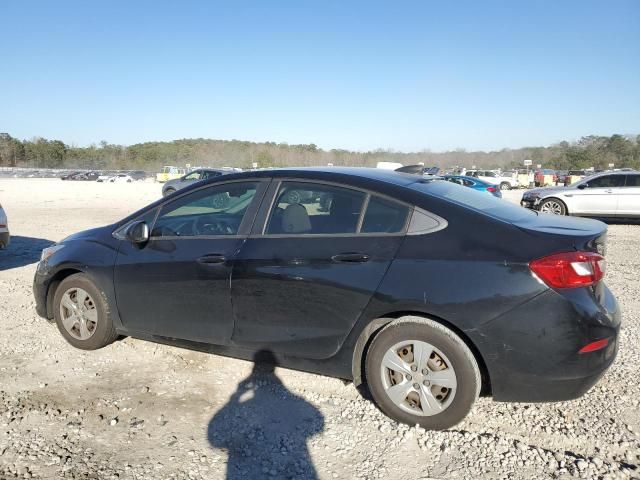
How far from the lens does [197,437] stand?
113 inches

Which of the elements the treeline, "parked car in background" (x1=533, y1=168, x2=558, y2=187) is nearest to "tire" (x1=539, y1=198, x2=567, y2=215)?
"parked car in background" (x1=533, y1=168, x2=558, y2=187)

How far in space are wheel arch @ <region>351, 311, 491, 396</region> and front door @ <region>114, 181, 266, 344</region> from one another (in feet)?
3.09

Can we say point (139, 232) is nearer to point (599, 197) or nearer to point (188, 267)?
point (188, 267)

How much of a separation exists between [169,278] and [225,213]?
0.66 m

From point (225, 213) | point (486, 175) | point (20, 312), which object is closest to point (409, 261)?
point (225, 213)

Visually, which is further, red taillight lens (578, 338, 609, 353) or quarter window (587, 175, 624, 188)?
quarter window (587, 175, 624, 188)

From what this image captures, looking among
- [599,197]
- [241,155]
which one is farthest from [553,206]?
[241,155]

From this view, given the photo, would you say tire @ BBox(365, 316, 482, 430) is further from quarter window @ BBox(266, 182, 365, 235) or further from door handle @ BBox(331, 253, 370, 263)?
quarter window @ BBox(266, 182, 365, 235)

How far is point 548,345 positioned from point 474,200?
1.10m

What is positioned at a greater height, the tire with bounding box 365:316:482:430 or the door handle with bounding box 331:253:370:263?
the door handle with bounding box 331:253:370:263

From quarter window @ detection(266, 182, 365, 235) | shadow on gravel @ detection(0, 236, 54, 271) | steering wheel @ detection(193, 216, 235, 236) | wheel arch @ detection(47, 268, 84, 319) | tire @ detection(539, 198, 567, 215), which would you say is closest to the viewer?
quarter window @ detection(266, 182, 365, 235)

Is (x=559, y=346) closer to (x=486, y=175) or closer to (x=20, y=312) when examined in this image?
(x=20, y=312)

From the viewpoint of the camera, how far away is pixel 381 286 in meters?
2.86

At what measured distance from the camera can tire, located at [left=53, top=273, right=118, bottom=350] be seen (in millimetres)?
3947
